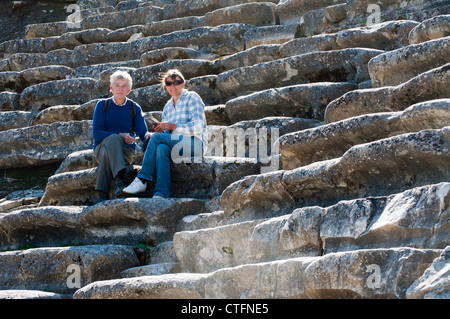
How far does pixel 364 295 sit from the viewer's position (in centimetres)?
372

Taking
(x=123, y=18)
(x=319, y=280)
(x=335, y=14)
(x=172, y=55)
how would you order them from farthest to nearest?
(x=123, y=18), (x=172, y=55), (x=335, y=14), (x=319, y=280)

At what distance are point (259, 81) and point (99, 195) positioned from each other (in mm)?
2118

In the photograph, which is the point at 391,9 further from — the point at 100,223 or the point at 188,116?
the point at 100,223

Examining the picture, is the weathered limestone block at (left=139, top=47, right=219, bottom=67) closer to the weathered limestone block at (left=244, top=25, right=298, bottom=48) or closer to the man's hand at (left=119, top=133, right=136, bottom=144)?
the weathered limestone block at (left=244, top=25, right=298, bottom=48)

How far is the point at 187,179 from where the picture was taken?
6.50m

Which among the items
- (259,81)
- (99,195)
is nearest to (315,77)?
(259,81)

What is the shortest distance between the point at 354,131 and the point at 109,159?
2.33 m

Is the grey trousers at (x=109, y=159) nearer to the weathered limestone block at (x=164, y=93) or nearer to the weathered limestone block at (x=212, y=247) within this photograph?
the weathered limestone block at (x=212, y=247)

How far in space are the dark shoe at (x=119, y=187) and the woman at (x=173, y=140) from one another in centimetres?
17

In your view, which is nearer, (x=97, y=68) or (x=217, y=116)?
(x=217, y=116)

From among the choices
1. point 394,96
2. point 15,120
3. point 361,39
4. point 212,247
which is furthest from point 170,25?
point 212,247

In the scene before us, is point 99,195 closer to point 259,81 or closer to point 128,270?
point 128,270

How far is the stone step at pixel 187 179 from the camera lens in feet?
20.7
